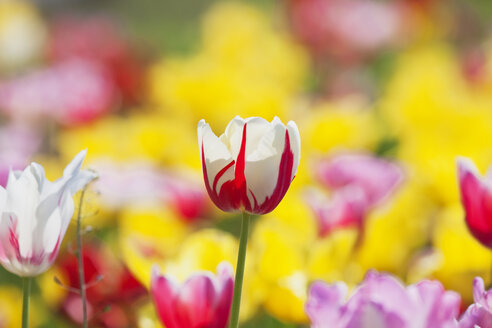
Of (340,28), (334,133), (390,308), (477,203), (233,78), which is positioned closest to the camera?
(390,308)

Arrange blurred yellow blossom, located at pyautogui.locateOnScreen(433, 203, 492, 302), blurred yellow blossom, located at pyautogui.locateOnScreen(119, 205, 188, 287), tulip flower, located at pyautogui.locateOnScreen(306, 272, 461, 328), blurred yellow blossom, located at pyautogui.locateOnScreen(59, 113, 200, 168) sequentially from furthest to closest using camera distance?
1. blurred yellow blossom, located at pyautogui.locateOnScreen(59, 113, 200, 168)
2. blurred yellow blossom, located at pyautogui.locateOnScreen(119, 205, 188, 287)
3. blurred yellow blossom, located at pyautogui.locateOnScreen(433, 203, 492, 302)
4. tulip flower, located at pyautogui.locateOnScreen(306, 272, 461, 328)

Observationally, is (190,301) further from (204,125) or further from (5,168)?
(5,168)

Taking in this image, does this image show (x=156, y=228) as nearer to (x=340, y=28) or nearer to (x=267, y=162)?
(x=267, y=162)

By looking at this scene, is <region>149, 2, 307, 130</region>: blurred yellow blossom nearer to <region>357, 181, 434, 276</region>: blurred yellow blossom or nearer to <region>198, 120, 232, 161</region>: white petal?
<region>357, 181, 434, 276</region>: blurred yellow blossom

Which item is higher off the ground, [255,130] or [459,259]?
[255,130]

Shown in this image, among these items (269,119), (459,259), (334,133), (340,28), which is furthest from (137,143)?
(340,28)

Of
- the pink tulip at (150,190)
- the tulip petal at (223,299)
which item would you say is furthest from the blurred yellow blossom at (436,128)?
the tulip petal at (223,299)

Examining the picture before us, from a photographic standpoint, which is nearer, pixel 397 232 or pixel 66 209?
pixel 66 209

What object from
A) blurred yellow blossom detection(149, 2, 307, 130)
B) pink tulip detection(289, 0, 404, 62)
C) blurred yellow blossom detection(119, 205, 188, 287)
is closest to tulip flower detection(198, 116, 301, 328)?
blurred yellow blossom detection(119, 205, 188, 287)
